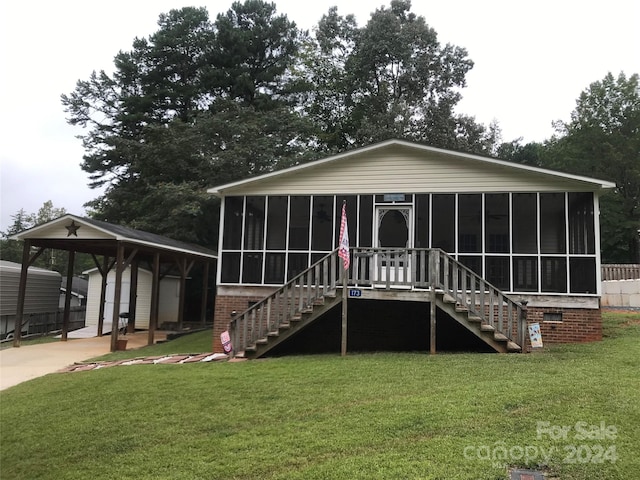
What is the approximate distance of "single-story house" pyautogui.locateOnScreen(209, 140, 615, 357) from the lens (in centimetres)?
955

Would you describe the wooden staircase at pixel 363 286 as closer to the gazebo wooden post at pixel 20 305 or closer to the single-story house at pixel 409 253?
the single-story house at pixel 409 253

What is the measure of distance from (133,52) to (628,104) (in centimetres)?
3087

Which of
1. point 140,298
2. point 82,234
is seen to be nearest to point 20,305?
point 82,234

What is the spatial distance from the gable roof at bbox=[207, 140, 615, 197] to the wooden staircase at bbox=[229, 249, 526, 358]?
2.61 meters

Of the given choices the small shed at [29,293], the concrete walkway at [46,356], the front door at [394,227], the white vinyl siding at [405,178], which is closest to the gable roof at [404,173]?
the white vinyl siding at [405,178]

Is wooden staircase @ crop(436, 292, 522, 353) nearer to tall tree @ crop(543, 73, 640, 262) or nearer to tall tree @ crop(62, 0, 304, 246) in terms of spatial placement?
tall tree @ crop(62, 0, 304, 246)

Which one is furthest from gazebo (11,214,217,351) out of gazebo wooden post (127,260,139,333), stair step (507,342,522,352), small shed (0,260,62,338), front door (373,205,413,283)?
stair step (507,342,522,352)

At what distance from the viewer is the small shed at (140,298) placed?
65.8ft

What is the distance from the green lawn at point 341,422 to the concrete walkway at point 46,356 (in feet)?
7.18

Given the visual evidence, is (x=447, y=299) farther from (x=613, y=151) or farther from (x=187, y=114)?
(x=613, y=151)

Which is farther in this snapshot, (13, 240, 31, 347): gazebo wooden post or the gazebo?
(13, 240, 31, 347): gazebo wooden post

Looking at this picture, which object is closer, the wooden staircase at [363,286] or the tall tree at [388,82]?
the wooden staircase at [363,286]

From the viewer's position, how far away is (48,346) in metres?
14.1

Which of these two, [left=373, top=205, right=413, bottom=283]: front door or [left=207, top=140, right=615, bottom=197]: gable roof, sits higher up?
[left=207, top=140, right=615, bottom=197]: gable roof
